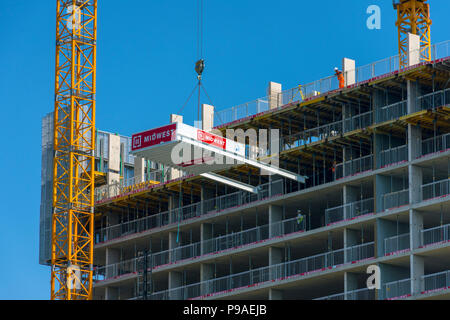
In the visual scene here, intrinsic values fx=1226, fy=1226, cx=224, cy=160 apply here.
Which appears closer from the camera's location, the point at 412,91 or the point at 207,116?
the point at 412,91

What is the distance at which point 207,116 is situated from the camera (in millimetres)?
102312

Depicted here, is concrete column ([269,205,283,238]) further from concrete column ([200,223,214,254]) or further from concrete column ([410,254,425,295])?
concrete column ([410,254,425,295])

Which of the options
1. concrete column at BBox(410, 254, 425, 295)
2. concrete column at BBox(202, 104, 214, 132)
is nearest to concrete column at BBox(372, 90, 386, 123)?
concrete column at BBox(410, 254, 425, 295)

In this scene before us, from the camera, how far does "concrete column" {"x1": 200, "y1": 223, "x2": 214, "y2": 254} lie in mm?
102188

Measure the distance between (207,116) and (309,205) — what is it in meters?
12.2

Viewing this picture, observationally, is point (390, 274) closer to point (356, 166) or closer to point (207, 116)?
point (356, 166)

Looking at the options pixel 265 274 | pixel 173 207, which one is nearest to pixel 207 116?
pixel 173 207

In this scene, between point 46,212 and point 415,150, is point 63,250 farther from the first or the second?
point 415,150

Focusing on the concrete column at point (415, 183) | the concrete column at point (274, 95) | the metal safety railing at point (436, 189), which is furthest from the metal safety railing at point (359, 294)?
the concrete column at point (274, 95)

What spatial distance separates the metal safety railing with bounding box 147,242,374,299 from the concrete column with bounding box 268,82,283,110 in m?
12.7

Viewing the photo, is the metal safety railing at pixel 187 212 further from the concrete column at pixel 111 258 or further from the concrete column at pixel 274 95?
the concrete column at pixel 274 95

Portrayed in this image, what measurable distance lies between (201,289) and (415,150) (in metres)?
22.5
